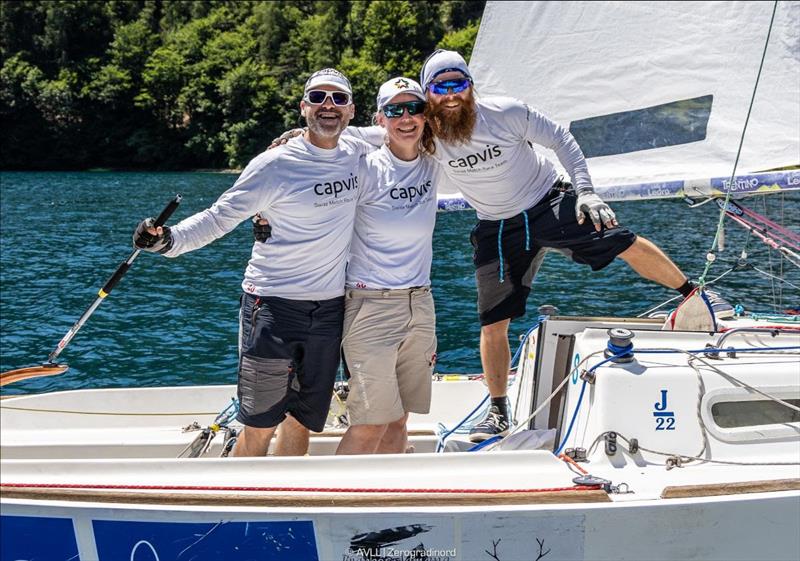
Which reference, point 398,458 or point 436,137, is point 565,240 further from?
point 398,458

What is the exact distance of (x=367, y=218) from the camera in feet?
13.1

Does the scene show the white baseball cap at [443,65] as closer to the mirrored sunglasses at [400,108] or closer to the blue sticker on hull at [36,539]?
the mirrored sunglasses at [400,108]

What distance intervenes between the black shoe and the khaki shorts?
65 cm

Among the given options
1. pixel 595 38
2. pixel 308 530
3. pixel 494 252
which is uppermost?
pixel 595 38

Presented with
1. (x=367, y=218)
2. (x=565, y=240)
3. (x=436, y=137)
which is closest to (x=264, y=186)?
(x=367, y=218)

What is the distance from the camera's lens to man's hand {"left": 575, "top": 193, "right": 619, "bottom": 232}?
430 cm

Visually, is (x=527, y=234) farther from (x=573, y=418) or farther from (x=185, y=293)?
(x=185, y=293)

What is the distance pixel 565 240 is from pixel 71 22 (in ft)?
248

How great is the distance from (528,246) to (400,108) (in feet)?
3.86

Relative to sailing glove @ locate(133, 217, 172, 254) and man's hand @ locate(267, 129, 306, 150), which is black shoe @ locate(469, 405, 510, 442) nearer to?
man's hand @ locate(267, 129, 306, 150)

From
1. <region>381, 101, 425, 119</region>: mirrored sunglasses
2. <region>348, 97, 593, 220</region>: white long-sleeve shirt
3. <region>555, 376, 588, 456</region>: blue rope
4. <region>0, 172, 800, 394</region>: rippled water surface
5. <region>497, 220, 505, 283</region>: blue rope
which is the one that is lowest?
<region>0, 172, 800, 394</region>: rippled water surface

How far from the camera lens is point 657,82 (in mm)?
5637

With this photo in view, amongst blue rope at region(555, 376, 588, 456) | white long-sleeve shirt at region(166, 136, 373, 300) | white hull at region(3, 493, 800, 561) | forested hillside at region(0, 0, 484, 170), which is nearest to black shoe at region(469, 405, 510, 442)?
blue rope at region(555, 376, 588, 456)

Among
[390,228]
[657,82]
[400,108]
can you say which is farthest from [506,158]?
[657,82]
